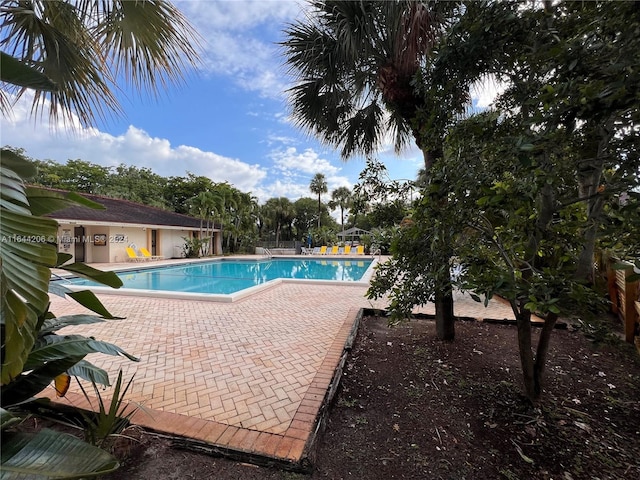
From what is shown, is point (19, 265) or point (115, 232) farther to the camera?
point (115, 232)

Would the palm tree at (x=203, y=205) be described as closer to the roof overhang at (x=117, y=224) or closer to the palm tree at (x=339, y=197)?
the roof overhang at (x=117, y=224)

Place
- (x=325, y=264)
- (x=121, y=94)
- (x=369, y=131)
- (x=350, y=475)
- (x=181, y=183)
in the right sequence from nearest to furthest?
(x=350, y=475) → (x=121, y=94) → (x=369, y=131) → (x=325, y=264) → (x=181, y=183)

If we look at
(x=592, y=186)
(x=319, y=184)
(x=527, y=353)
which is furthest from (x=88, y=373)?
(x=319, y=184)

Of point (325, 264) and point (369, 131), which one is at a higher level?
point (369, 131)

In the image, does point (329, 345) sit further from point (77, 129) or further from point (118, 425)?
point (77, 129)

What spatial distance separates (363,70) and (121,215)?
2017 centimetres

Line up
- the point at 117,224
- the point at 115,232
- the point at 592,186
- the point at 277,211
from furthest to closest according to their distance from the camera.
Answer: the point at 277,211, the point at 115,232, the point at 117,224, the point at 592,186

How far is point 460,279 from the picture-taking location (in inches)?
91.5

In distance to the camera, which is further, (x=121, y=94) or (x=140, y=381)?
(x=140, y=381)

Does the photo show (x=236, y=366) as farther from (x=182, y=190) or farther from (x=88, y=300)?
(x=182, y=190)

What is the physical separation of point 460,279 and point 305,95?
4.82 metres

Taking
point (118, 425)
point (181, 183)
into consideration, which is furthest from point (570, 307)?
point (181, 183)

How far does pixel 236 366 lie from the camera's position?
417cm

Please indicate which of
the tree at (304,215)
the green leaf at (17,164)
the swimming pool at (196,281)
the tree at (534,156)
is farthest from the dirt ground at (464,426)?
the tree at (304,215)
